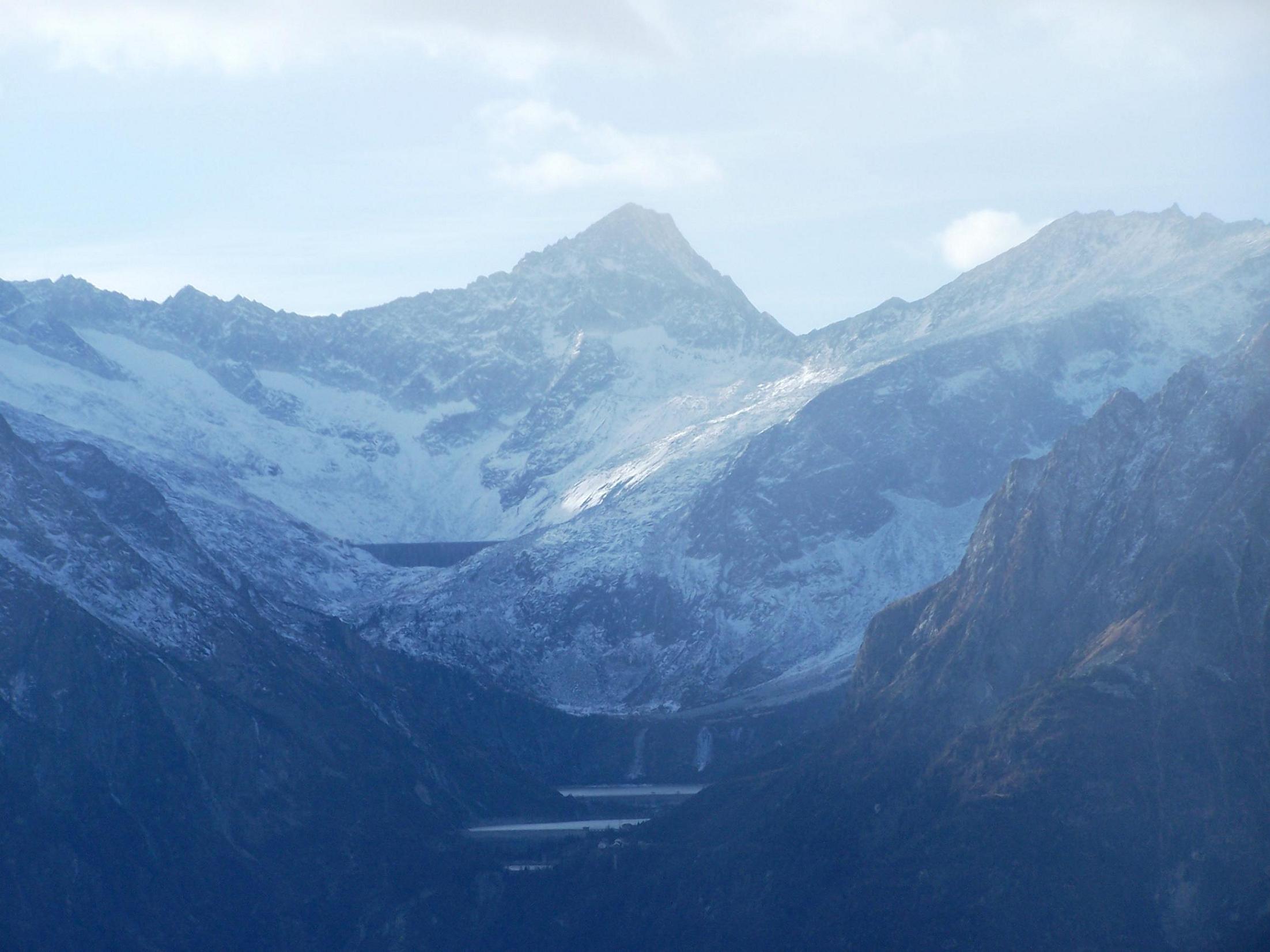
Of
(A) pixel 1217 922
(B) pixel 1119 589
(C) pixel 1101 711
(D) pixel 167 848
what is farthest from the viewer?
(D) pixel 167 848

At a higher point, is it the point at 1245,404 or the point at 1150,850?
the point at 1245,404

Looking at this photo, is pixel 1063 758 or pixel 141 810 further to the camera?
pixel 141 810

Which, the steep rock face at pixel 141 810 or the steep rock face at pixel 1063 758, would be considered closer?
the steep rock face at pixel 1063 758

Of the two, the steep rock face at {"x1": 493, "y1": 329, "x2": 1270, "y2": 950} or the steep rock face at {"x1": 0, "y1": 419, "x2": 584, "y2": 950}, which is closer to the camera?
the steep rock face at {"x1": 493, "y1": 329, "x2": 1270, "y2": 950}

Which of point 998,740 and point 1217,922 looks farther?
point 998,740

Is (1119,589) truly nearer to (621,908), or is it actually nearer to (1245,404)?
(1245,404)

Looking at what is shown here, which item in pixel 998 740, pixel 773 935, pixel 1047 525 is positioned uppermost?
pixel 1047 525

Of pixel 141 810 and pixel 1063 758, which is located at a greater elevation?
pixel 141 810

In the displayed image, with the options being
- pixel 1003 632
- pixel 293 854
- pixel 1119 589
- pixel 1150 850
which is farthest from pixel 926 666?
pixel 293 854
